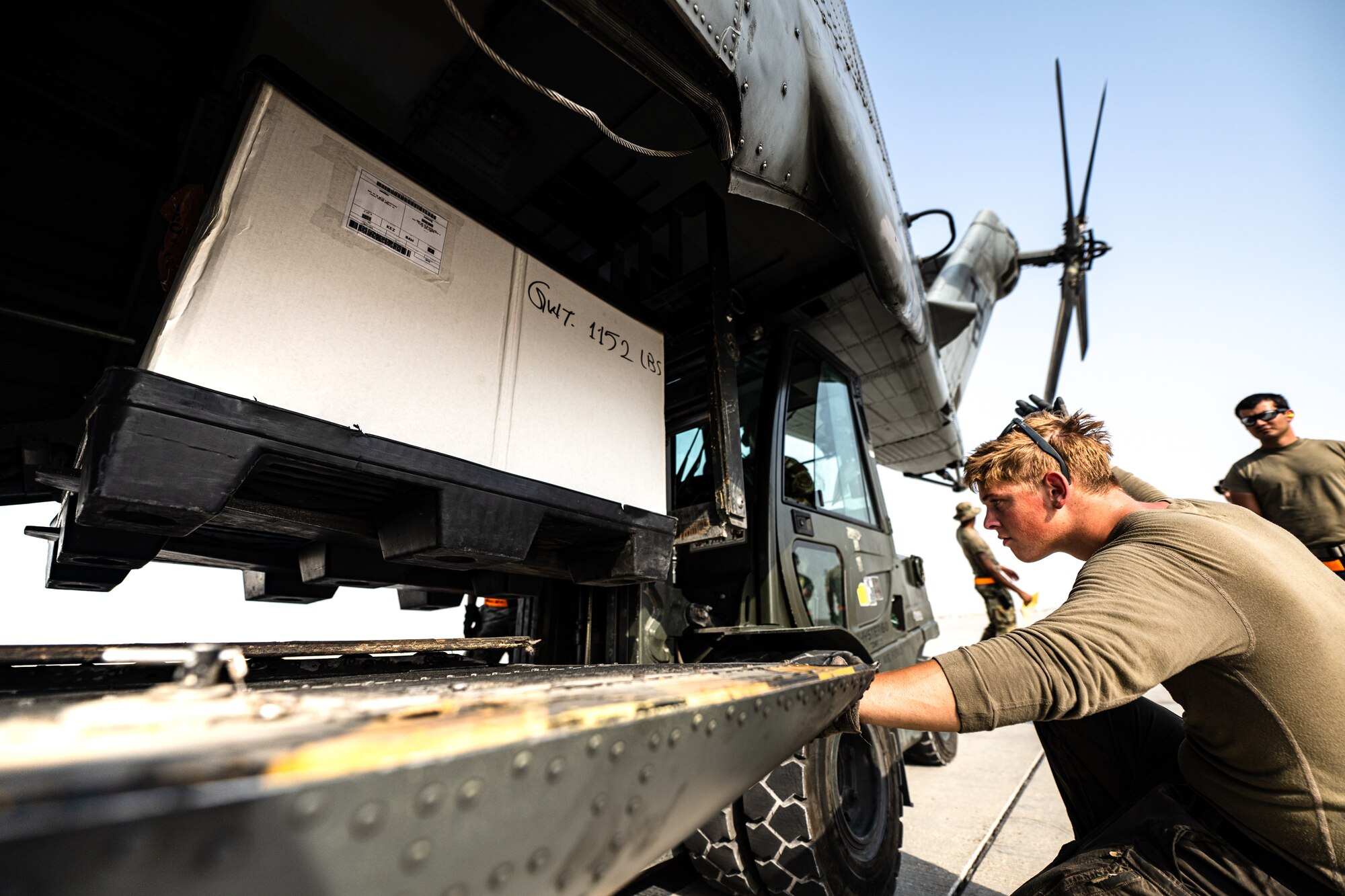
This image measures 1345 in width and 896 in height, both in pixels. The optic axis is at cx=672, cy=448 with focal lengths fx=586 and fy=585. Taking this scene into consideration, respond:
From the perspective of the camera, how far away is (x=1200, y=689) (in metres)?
1.40

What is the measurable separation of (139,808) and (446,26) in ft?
6.91

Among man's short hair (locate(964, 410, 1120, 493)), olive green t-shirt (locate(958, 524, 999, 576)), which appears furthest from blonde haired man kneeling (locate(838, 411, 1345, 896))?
olive green t-shirt (locate(958, 524, 999, 576))

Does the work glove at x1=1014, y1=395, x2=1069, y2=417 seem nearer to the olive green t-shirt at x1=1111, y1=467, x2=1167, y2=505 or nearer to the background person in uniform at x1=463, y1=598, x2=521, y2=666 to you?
the olive green t-shirt at x1=1111, y1=467, x2=1167, y2=505

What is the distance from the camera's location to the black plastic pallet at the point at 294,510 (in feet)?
3.24

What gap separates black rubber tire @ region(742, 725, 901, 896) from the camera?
6.30ft

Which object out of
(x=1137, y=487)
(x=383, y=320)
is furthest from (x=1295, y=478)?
(x=383, y=320)

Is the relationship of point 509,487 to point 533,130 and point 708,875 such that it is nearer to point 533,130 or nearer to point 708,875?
point 533,130

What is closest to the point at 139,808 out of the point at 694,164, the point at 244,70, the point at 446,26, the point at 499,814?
the point at 499,814

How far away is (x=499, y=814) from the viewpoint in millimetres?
552

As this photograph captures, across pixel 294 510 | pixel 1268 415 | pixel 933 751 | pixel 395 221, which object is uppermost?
pixel 1268 415

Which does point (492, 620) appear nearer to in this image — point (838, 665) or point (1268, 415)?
point (838, 665)

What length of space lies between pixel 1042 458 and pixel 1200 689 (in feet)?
2.15

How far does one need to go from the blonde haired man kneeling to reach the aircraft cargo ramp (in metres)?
0.76

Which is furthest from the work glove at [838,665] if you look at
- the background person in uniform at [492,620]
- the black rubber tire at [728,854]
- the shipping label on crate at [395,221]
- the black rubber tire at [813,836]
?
the background person in uniform at [492,620]
